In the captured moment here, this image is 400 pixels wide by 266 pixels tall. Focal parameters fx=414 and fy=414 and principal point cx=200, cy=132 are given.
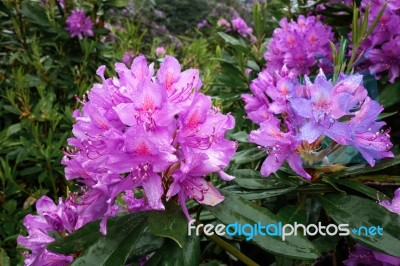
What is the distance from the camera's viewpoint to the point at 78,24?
2.41 metres

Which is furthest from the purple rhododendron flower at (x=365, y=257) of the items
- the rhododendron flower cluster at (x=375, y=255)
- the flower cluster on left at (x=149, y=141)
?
the flower cluster on left at (x=149, y=141)

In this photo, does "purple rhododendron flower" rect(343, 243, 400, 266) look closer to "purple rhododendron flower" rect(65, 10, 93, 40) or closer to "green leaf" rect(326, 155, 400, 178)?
"green leaf" rect(326, 155, 400, 178)

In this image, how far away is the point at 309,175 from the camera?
2.85 ft

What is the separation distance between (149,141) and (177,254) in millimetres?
212

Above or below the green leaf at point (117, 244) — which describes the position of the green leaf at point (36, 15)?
below

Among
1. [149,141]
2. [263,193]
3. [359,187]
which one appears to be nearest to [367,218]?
[359,187]

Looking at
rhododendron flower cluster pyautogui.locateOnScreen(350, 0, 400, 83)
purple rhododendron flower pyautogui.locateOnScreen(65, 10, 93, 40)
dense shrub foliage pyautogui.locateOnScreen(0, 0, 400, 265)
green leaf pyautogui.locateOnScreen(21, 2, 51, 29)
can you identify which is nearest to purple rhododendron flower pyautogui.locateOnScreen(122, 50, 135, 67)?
purple rhododendron flower pyautogui.locateOnScreen(65, 10, 93, 40)

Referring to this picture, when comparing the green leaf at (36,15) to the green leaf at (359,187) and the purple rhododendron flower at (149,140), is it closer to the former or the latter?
the purple rhododendron flower at (149,140)

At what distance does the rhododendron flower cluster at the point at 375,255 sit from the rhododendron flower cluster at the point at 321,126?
10 centimetres

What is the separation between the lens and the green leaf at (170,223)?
2.23ft

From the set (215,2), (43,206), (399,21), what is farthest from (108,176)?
(215,2)

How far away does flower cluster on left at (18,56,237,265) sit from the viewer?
27.8 inches

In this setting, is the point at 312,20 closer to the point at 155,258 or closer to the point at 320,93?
the point at 320,93

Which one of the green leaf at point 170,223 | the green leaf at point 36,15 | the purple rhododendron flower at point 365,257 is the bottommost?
the purple rhododendron flower at point 365,257
